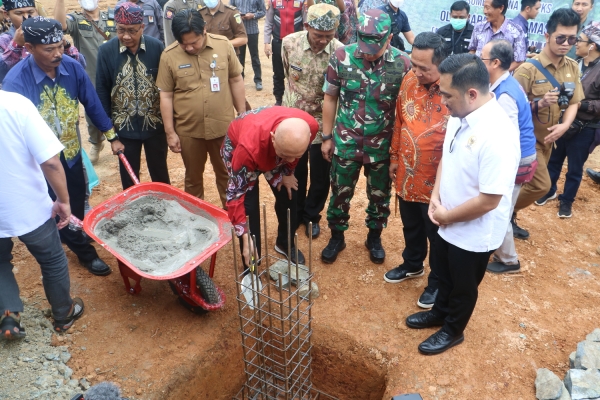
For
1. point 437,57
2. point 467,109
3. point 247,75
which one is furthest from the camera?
point 247,75

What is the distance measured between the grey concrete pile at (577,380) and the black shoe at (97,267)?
3153 millimetres

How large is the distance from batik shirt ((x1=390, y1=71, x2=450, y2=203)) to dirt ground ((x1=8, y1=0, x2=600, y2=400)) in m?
0.97

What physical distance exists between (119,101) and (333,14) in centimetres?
183

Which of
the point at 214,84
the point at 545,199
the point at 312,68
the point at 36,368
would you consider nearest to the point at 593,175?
the point at 545,199

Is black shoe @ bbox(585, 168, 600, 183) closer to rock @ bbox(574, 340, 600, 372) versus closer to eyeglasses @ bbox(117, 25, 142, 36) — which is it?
rock @ bbox(574, 340, 600, 372)

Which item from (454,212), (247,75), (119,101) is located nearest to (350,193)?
(454,212)

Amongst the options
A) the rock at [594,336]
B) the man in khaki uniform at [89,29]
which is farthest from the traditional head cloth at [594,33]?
the man in khaki uniform at [89,29]

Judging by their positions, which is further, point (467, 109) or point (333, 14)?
point (333, 14)

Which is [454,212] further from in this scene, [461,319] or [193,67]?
[193,67]

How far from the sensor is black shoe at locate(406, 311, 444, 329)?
3.34m

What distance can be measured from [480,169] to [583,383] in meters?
1.48

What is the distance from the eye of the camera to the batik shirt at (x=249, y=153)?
287cm

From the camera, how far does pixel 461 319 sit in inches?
118

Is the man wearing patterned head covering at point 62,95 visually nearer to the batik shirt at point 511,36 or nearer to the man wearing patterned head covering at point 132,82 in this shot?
the man wearing patterned head covering at point 132,82
